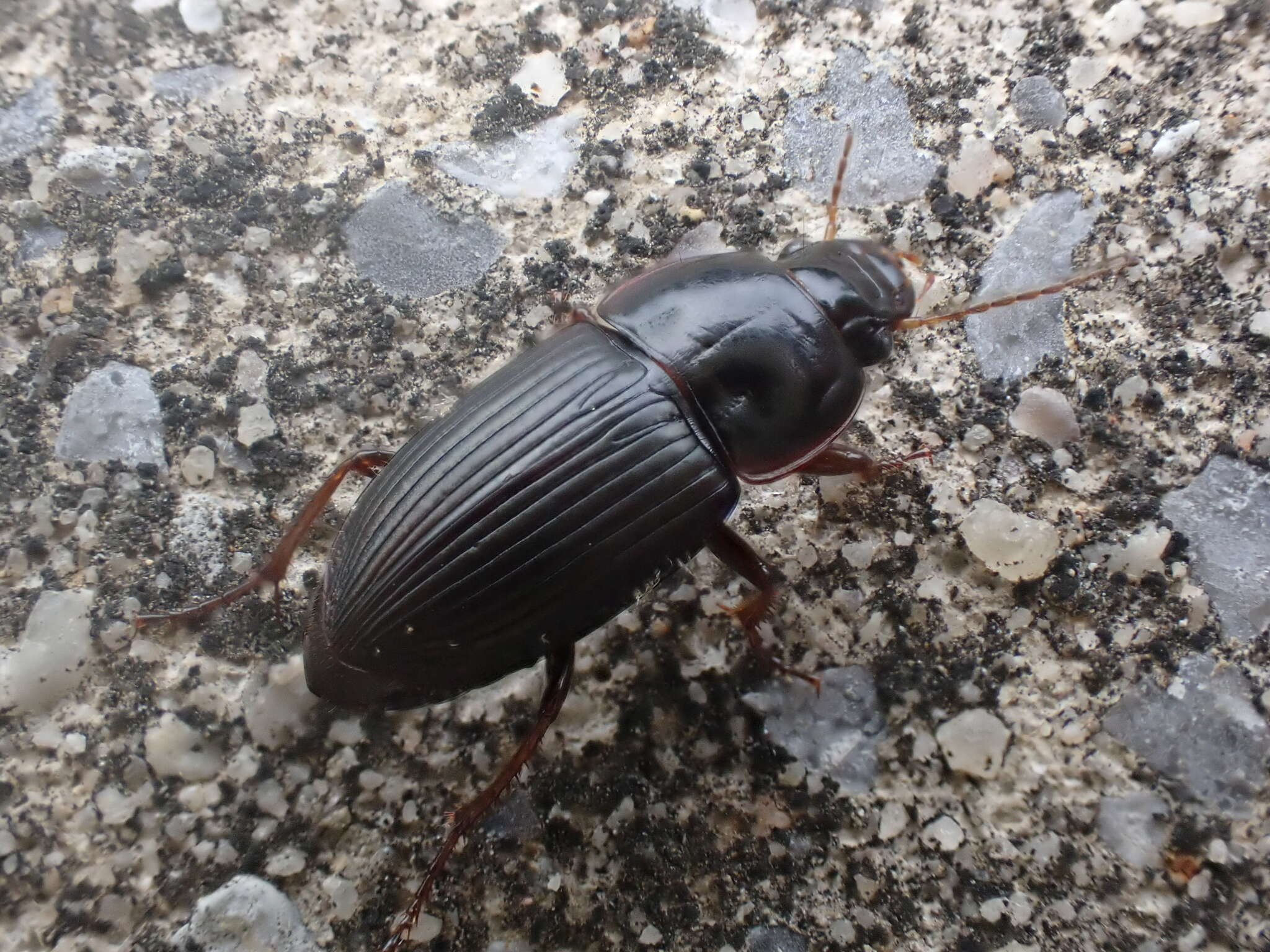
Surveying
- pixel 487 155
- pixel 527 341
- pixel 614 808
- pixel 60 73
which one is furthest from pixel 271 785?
pixel 60 73

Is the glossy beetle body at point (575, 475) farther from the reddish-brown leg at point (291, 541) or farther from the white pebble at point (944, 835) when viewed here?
the white pebble at point (944, 835)

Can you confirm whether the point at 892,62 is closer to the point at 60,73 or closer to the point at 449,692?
the point at 449,692

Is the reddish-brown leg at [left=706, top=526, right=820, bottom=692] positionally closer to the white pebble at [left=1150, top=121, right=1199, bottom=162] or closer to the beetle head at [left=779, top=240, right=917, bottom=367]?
the beetle head at [left=779, top=240, right=917, bottom=367]

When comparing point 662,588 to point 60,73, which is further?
point 60,73

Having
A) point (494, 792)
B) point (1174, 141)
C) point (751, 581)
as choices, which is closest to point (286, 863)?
point (494, 792)

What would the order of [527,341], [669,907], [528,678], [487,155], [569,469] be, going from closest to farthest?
[569,469] → [669,907] → [528,678] → [527,341] → [487,155]

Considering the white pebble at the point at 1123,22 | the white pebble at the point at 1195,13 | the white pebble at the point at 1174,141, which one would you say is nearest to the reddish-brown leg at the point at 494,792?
the white pebble at the point at 1174,141
